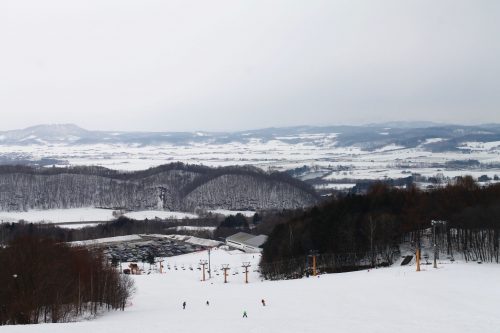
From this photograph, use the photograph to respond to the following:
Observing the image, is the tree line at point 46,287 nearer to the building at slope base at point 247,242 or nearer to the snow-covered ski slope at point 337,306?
the snow-covered ski slope at point 337,306

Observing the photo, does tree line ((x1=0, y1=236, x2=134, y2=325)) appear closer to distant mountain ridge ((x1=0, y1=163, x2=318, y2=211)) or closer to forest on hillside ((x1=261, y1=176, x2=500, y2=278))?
forest on hillside ((x1=261, y1=176, x2=500, y2=278))

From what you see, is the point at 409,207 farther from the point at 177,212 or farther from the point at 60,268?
the point at 177,212

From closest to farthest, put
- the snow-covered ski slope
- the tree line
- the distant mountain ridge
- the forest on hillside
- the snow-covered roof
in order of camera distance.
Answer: the snow-covered ski slope, the tree line, the forest on hillside, the snow-covered roof, the distant mountain ridge

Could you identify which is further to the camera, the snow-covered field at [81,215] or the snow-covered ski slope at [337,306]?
the snow-covered field at [81,215]

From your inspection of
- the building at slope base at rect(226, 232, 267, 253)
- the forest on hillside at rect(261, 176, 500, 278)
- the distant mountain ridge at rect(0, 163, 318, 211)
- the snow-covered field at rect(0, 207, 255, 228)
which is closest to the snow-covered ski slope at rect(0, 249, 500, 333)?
the forest on hillside at rect(261, 176, 500, 278)

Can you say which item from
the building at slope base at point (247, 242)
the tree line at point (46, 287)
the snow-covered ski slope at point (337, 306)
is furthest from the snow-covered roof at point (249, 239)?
the tree line at point (46, 287)
